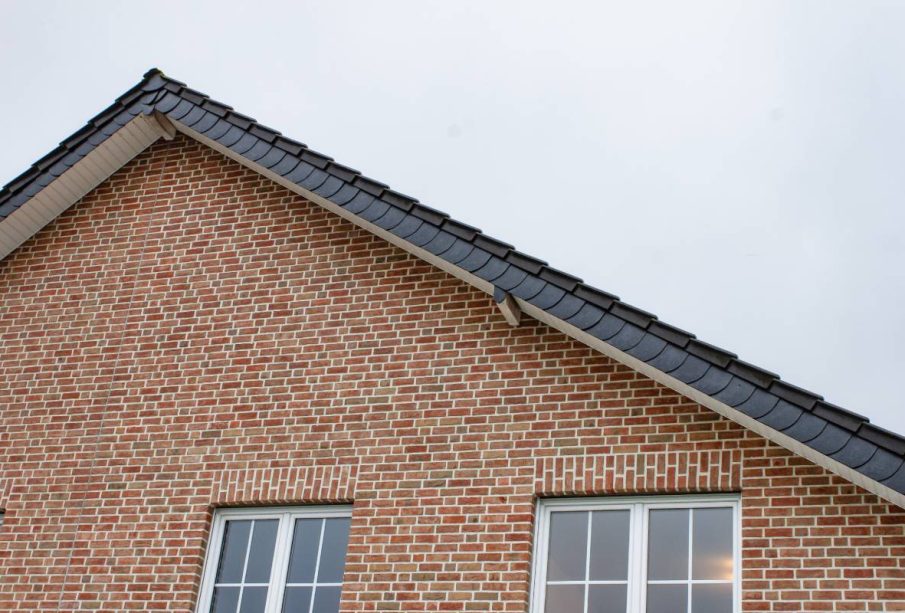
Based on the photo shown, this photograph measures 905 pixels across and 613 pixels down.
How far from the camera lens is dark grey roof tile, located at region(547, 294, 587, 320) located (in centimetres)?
931

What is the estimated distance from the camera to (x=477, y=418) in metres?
9.80

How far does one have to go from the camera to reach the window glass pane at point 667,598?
8586 mm

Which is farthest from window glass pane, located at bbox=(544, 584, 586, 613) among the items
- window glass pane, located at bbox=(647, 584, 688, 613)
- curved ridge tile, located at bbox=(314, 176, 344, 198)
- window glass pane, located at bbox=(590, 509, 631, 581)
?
curved ridge tile, located at bbox=(314, 176, 344, 198)

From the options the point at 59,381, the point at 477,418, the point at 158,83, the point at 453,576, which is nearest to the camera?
the point at 453,576

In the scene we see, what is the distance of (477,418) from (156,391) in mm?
3128

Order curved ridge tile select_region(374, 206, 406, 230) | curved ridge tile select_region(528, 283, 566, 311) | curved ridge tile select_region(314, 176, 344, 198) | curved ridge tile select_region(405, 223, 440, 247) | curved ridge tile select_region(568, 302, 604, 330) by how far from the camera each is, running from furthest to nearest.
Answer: curved ridge tile select_region(314, 176, 344, 198)
curved ridge tile select_region(374, 206, 406, 230)
curved ridge tile select_region(405, 223, 440, 247)
curved ridge tile select_region(528, 283, 566, 311)
curved ridge tile select_region(568, 302, 604, 330)

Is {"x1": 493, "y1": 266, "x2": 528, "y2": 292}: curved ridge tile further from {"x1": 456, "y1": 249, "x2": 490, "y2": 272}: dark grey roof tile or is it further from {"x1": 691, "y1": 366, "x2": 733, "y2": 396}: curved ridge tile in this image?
{"x1": 691, "y1": 366, "x2": 733, "y2": 396}: curved ridge tile

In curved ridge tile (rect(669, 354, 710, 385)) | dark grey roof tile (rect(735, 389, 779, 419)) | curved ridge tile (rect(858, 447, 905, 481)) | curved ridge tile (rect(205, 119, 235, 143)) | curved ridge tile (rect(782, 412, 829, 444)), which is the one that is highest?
curved ridge tile (rect(205, 119, 235, 143))

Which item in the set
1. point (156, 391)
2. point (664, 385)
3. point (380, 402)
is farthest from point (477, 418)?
point (156, 391)

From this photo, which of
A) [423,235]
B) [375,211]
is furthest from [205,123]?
[423,235]

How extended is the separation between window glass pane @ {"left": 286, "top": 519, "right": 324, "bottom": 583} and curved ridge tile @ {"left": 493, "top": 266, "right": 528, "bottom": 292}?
8.09ft

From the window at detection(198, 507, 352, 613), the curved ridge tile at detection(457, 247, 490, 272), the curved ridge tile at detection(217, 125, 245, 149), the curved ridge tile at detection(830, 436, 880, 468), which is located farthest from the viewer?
the curved ridge tile at detection(217, 125, 245, 149)

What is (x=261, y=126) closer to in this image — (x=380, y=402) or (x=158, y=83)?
(x=158, y=83)

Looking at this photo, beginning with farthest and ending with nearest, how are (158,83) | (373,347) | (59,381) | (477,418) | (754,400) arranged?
(158,83)
(59,381)
(373,347)
(477,418)
(754,400)
